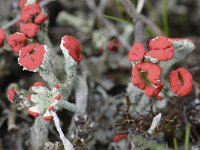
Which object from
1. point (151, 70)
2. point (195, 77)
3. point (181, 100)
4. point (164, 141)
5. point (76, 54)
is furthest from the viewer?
point (195, 77)

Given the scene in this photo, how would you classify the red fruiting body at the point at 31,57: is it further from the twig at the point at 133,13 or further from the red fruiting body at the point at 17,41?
the twig at the point at 133,13

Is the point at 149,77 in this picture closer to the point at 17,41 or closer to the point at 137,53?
the point at 137,53

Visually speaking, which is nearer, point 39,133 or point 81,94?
point 39,133

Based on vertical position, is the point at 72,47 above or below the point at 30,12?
below

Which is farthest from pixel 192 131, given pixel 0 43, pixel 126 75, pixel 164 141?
pixel 0 43

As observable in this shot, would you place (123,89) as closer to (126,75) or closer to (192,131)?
(126,75)

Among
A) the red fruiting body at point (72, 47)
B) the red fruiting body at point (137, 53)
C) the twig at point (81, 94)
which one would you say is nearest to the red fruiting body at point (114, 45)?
the twig at point (81, 94)

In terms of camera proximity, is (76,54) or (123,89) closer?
(76,54)

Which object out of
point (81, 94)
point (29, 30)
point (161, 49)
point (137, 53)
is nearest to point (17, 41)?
point (29, 30)
